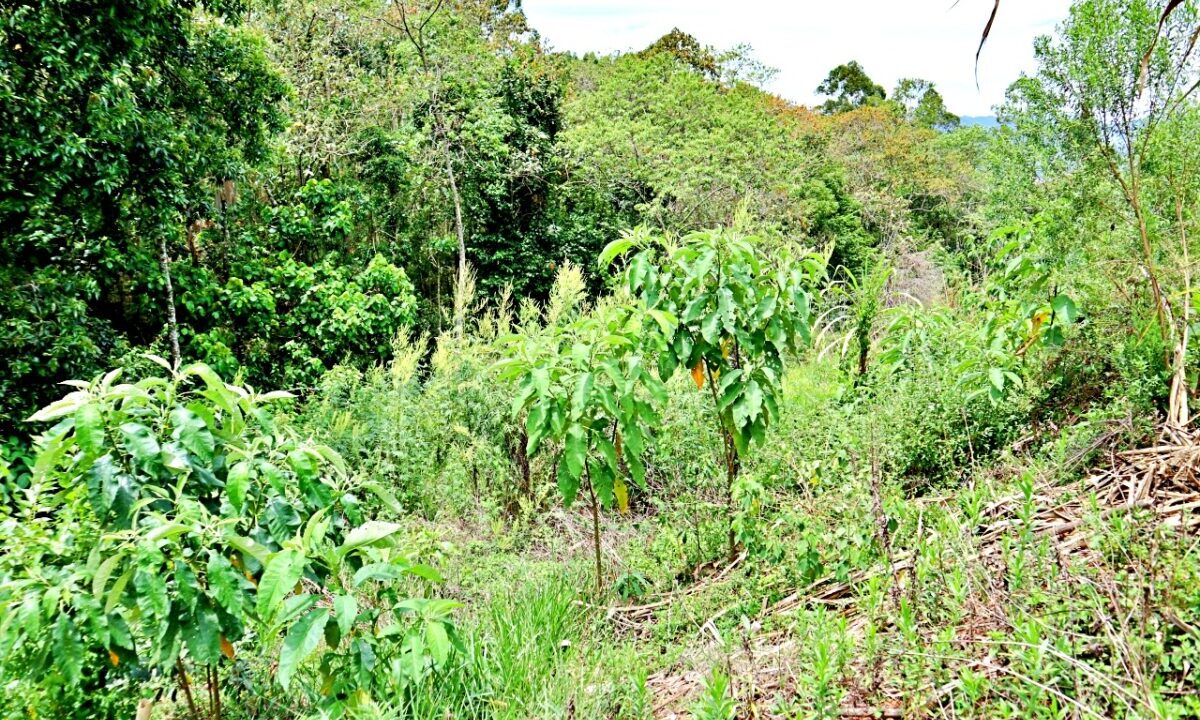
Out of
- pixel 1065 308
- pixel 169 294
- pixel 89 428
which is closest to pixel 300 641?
pixel 89 428

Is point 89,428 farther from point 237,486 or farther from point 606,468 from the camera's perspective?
point 606,468

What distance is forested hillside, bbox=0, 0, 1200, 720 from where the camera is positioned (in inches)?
63.4

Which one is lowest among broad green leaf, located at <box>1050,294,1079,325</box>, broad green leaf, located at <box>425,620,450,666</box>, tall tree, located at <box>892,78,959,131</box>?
broad green leaf, located at <box>425,620,450,666</box>

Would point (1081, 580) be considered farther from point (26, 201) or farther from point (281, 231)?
point (281, 231)

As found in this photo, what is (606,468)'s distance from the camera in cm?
266

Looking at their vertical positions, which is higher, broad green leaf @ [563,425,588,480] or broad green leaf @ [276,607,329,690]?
broad green leaf @ [563,425,588,480]

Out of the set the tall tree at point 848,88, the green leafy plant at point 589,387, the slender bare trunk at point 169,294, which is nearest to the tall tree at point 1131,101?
the green leafy plant at point 589,387

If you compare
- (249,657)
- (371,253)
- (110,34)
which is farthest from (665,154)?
(249,657)

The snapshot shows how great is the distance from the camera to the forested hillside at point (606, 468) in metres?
1.61

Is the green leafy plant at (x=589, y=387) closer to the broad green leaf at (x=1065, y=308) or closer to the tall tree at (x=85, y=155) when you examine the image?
the broad green leaf at (x=1065, y=308)

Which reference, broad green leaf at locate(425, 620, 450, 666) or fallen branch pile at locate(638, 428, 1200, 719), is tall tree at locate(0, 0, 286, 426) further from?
fallen branch pile at locate(638, 428, 1200, 719)

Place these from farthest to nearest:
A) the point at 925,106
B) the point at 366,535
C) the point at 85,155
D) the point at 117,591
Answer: the point at 925,106 → the point at 85,155 → the point at 366,535 → the point at 117,591

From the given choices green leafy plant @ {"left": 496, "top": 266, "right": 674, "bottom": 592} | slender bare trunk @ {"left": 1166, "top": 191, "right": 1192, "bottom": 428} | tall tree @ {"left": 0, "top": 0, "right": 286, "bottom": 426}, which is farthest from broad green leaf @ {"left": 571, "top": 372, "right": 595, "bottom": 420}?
tall tree @ {"left": 0, "top": 0, "right": 286, "bottom": 426}

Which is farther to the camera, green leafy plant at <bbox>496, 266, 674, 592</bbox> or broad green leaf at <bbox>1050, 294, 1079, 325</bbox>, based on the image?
broad green leaf at <bbox>1050, 294, 1079, 325</bbox>
